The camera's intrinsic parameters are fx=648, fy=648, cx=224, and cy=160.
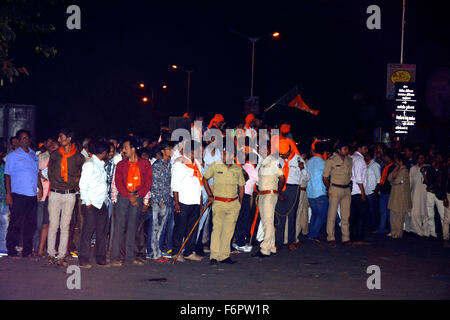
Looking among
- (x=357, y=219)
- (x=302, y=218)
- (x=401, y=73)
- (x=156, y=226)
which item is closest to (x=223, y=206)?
(x=156, y=226)

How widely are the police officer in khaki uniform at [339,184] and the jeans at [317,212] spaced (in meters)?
0.24

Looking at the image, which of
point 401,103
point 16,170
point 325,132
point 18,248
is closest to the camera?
point 16,170

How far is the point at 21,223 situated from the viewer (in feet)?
37.0

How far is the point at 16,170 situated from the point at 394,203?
8.90 meters

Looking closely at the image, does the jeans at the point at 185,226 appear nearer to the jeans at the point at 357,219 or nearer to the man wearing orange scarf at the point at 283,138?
the man wearing orange scarf at the point at 283,138

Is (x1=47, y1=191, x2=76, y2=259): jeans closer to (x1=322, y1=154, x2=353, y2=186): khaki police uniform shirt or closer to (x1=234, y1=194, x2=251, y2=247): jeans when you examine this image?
(x1=234, y1=194, x2=251, y2=247): jeans

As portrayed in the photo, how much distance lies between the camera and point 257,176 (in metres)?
13.0

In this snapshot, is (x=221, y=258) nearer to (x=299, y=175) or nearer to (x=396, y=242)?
(x=299, y=175)

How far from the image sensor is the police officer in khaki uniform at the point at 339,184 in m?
13.7

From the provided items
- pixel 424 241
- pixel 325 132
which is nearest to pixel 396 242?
pixel 424 241

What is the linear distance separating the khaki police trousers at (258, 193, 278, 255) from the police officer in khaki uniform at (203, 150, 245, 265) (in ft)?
2.57

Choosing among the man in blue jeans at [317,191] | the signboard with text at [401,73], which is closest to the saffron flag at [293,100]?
the signboard with text at [401,73]

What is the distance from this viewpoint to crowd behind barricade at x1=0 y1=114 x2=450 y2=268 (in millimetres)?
10805

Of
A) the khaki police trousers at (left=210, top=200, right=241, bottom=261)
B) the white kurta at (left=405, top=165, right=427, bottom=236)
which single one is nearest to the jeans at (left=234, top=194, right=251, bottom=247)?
the khaki police trousers at (left=210, top=200, right=241, bottom=261)
